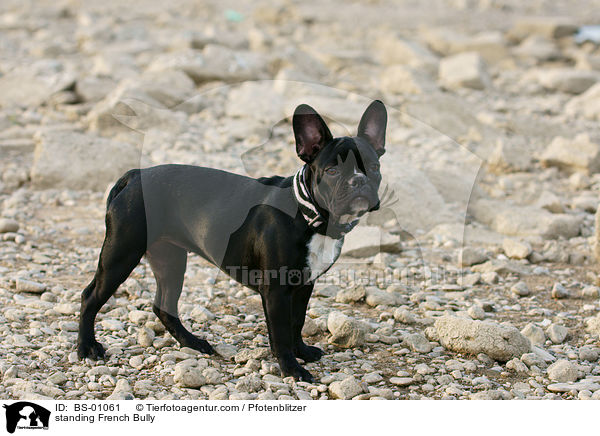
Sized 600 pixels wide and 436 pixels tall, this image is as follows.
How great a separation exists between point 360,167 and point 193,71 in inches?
356

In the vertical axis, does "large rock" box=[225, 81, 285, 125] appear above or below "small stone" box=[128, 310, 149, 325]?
above

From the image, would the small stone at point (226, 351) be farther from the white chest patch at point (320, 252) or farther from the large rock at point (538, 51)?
the large rock at point (538, 51)

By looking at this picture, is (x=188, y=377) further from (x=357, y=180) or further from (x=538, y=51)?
(x=538, y=51)

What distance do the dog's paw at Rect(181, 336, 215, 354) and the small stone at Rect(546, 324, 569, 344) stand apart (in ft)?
8.44

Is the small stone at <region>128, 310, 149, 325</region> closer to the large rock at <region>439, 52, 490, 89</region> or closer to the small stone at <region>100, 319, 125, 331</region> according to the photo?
the small stone at <region>100, 319, 125, 331</region>

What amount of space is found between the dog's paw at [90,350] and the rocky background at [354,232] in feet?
0.19

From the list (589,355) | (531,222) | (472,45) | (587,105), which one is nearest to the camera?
(589,355)

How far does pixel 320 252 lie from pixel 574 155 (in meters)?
6.59

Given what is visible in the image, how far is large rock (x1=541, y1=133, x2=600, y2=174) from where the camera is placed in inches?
395

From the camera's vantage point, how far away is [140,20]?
21.2 m

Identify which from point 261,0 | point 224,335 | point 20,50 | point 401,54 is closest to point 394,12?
point 261,0

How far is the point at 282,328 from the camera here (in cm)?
482
